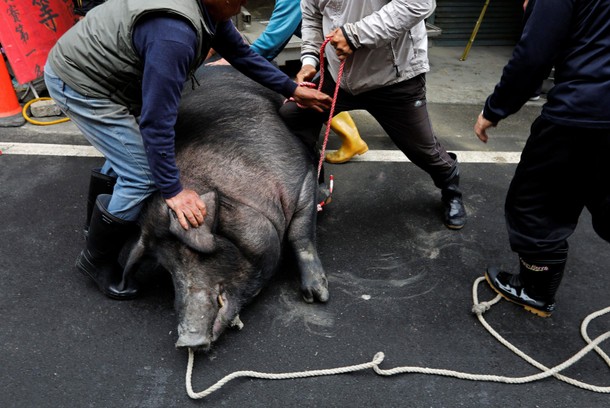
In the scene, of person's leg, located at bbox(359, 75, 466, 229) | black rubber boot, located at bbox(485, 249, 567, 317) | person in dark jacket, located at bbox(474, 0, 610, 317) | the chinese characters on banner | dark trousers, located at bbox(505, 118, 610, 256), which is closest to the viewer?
person in dark jacket, located at bbox(474, 0, 610, 317)

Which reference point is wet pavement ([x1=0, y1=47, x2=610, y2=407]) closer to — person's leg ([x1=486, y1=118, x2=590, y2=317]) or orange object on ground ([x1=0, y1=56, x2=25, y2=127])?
person's leg ([x1=486, y1=118, x2=590, y2=317])

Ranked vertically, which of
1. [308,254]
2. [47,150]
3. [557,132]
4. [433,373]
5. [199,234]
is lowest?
[47,150]

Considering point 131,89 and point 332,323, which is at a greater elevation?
point 131,89

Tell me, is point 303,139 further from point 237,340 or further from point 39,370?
point 39,370

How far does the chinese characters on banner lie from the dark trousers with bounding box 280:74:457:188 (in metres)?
3.06

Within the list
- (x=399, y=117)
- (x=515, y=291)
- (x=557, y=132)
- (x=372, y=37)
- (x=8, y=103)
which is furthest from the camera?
(x=8, y=103)

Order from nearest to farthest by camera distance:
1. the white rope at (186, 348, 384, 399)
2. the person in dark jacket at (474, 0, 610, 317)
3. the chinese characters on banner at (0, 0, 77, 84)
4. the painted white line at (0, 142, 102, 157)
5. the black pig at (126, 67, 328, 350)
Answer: the person in dark jacket at (474, 0, 610, 317) → the white rope at (186, 348, 384, 399) → the black pig at (126, 67, 328, 350) → the painted white line at (0, 142, 102, 157) → the chinese characters on banner at (0, 0, 77, 84)

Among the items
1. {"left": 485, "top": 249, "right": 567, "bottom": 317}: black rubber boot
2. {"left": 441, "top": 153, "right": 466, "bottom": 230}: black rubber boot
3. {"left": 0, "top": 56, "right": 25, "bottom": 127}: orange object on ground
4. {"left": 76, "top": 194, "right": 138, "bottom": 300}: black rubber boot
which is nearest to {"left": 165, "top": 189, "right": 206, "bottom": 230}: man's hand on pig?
{"left": 76, "top": 194, "right": 138, "bottom": 300}: black rubber boot

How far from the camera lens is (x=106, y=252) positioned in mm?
2611

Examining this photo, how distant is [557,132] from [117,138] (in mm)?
1955

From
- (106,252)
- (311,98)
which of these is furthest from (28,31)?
(311,98)

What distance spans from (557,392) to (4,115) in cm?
491

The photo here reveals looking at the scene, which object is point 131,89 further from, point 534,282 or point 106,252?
point 534,282

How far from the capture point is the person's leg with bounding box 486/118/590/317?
218 centimetres
